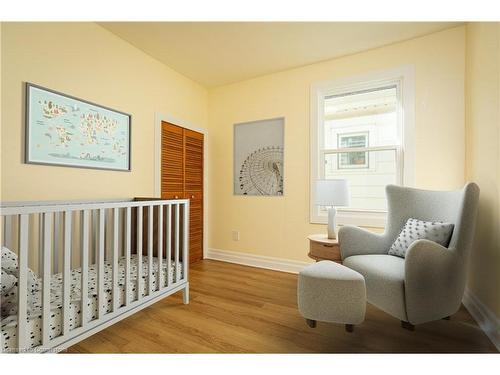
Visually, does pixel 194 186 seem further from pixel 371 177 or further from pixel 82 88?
pixel 371 177

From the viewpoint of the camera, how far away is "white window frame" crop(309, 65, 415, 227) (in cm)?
227

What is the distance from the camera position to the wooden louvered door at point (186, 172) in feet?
9.04

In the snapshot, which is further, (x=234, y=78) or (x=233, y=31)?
(x=234, y=78)

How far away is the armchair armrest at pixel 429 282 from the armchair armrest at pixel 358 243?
1.76ft

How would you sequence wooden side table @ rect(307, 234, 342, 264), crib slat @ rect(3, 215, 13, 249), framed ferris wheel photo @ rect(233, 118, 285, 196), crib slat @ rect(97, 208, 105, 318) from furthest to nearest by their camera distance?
1. framed ferris wheel photo @ rect(233, 118, 285, 196)
2. wooden side table @ rect(307, 234, 342, 264)
3. crib slat @ rect(3, 215, 13, 249)
4. crib slat @ rect(97, 208, 105, 318)

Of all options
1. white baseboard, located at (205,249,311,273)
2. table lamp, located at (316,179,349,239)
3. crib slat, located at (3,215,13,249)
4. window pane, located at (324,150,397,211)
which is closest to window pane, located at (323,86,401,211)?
window pane, located at (324,150,397,211)

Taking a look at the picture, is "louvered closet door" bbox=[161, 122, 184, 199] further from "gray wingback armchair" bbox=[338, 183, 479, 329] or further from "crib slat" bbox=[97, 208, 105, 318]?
"gray wingback armchair" bbox=[338, 183, 479, 329]

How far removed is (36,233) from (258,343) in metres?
1.67

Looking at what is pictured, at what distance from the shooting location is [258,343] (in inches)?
54.9

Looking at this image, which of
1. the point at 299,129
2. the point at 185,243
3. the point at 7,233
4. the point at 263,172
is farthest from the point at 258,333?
the point at 299,129

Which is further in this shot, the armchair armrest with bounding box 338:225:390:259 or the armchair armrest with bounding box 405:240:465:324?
the armchair armrest with bounding box 338:225:390:259

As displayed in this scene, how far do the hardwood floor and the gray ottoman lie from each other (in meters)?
0.17
